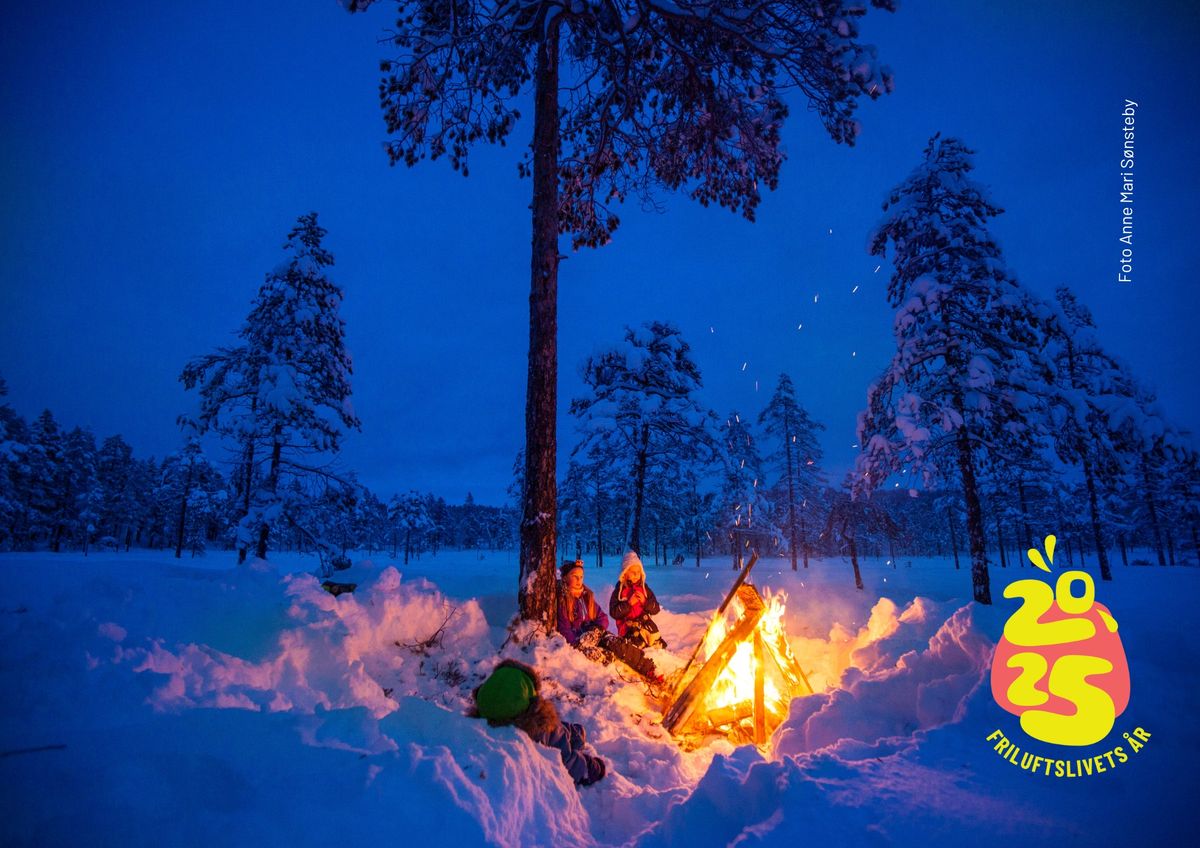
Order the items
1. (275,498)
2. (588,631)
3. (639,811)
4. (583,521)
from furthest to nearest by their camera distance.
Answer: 1. (583,521)
2. (275,498)
3. (588,631)
4. (639,811)

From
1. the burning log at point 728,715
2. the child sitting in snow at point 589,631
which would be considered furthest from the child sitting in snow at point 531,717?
the child sitting in snow at point 589,631

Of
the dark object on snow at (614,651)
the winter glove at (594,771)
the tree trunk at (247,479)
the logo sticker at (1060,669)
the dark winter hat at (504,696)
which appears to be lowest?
the winter glove at (594,771)

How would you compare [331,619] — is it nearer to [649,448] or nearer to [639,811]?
[639,811]

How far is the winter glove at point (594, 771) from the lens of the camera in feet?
12.3

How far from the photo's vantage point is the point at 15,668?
2.61m

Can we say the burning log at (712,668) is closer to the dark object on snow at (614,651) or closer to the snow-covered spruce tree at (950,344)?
the dark object on snow at (614,651)

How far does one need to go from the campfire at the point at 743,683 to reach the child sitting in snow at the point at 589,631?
2.04 ft

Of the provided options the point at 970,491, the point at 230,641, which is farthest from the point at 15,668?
the point at 970,491

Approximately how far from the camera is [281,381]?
1298 cm

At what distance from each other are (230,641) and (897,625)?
6542mm

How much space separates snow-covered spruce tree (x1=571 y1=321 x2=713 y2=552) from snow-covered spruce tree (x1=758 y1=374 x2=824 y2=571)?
63.1ft

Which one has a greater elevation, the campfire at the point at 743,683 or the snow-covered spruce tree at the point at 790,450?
the snow-covered spruce tree at the point at 790,450

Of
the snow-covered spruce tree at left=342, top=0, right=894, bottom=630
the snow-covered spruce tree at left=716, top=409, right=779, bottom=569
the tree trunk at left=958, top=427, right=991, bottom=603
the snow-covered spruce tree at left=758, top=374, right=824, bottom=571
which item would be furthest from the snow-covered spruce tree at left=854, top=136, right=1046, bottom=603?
the snow-covered spruce tree at left=758, top=374, right=824, bottom=571

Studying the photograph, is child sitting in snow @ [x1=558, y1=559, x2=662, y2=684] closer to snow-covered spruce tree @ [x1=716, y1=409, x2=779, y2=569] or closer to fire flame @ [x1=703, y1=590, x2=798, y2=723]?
fire flame @ [x1=703, y1=590, x2=798, y2=723]
